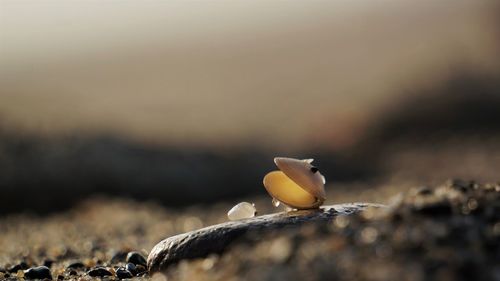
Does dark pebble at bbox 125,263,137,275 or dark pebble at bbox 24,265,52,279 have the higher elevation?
dark pebble at bbox 24,265,52,279

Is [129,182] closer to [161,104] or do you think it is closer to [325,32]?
[161,104]

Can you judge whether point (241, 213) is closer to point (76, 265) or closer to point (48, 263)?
point (76, 265)

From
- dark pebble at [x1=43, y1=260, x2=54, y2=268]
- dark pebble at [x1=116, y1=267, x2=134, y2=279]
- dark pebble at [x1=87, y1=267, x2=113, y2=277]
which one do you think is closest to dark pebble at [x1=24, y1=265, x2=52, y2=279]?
dark pebble at [x1=87, y1=267, x2=113, y2=277]

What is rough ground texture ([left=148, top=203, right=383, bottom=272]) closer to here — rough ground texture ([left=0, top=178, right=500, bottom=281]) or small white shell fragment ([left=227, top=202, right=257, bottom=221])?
rough ground texture ([left=0, top=178, right=500, bottom=281])

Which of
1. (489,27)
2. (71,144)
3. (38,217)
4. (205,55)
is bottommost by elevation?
(38,217)

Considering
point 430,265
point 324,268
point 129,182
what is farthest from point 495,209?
point 129,182

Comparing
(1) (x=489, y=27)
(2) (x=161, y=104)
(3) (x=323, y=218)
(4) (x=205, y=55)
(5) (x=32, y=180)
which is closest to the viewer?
(3) (x=323, y=218)
